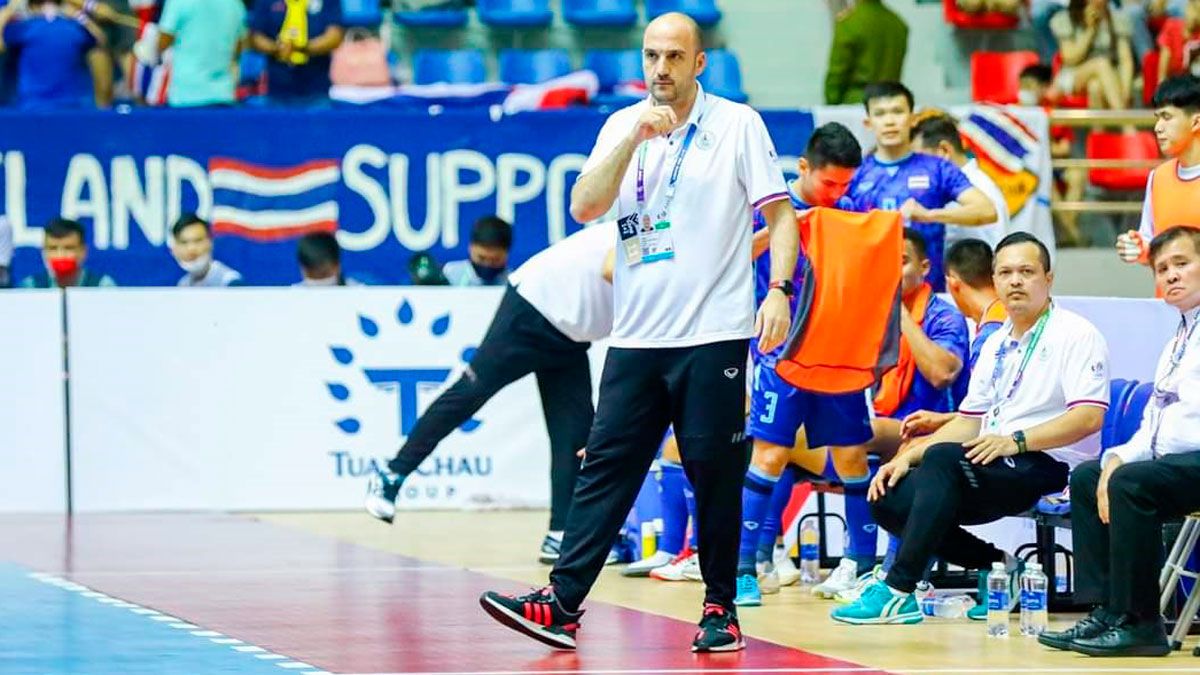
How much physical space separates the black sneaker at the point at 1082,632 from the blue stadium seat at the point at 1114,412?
114cm

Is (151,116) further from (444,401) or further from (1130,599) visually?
(1130,599)

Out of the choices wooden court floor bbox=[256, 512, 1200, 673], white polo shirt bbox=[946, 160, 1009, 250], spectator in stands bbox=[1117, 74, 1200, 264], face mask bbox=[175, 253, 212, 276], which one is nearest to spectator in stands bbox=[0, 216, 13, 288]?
face mask bbox=[175, 253, 212, 276]

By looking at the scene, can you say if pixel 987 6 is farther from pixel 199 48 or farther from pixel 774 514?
pixel 774 514

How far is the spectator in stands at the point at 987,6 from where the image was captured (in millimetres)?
18781

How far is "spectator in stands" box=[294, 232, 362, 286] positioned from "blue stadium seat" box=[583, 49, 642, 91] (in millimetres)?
4720

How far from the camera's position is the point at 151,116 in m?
15.7

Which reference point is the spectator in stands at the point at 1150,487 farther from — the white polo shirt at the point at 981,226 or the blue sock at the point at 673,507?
the white polo shirt at the point at 981,226

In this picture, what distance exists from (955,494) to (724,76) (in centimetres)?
1010

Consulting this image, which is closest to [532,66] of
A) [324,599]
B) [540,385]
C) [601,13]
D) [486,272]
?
[601,13]

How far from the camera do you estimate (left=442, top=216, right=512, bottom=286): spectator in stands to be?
14.1 m

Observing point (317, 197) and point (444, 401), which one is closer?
point (444, 401)

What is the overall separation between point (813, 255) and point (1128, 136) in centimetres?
925

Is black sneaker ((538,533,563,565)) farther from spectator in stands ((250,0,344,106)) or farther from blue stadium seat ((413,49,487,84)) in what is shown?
blue stadium seat ((413,49,487,84))

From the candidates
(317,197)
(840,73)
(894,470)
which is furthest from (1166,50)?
(894,470)
